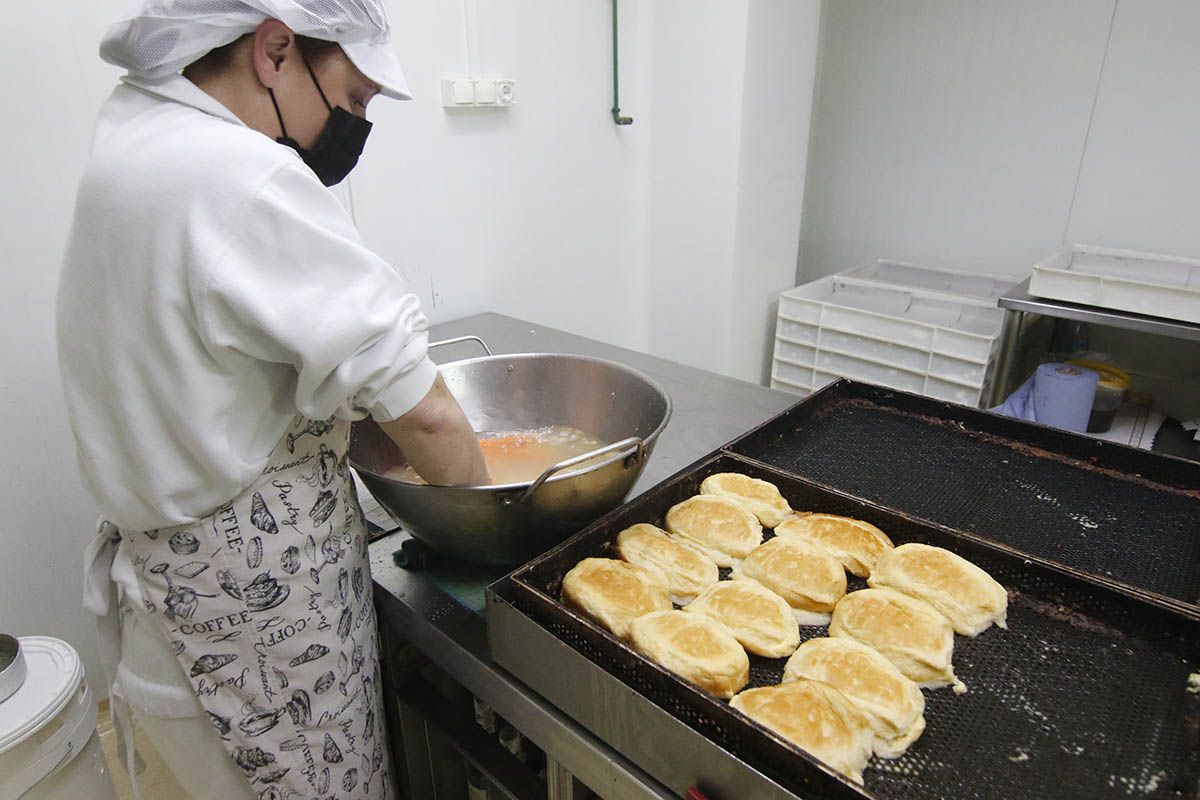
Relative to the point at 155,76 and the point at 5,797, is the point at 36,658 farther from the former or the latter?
the point at 155,76

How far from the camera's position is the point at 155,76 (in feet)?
2.43

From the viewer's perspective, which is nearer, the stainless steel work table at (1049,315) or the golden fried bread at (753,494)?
the golden fried bread at (753,494)

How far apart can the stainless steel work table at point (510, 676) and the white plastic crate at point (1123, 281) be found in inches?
46.7

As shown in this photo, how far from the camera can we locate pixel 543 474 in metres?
0.82

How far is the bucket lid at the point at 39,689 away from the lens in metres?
1.21

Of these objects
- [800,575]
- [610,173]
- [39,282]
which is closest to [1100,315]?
[610,173]

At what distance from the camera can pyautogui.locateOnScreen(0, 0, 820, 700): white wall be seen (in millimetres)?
1419

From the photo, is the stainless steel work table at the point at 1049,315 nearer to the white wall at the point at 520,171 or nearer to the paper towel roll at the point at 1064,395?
the paper towel roll at the point at 1064,395

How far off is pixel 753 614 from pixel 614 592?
0.18 m

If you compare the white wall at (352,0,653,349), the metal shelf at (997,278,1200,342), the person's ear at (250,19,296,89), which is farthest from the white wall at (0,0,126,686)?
the metal shelf at (997,278,1200,342)

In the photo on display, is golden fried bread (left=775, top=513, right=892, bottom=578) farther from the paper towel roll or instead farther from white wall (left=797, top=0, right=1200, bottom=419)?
white wall (left=797, top=0, right=1200, bottom=419)

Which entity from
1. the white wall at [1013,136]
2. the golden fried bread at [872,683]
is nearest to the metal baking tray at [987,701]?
the golden fried bread at [872,683]

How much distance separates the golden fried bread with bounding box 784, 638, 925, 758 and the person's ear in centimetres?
91

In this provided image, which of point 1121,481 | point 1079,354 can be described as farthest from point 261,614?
point 1079,354
